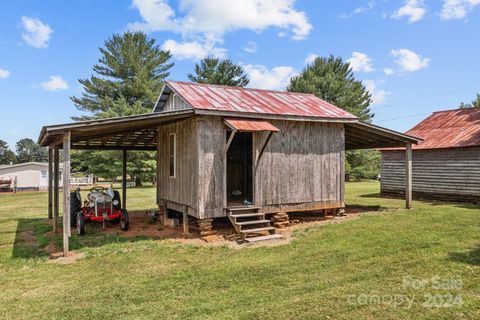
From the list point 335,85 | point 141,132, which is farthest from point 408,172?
point 335,85

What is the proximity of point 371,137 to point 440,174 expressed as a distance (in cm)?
603

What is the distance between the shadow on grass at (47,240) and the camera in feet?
26.5

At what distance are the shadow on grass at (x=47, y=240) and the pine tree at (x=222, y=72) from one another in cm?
2867

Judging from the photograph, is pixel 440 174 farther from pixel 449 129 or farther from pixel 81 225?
pixel 81 225

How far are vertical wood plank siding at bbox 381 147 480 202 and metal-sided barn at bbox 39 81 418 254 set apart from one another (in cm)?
454

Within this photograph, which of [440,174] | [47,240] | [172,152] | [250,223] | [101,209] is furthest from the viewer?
[440,174]

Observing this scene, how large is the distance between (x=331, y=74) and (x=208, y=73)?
14.0 m

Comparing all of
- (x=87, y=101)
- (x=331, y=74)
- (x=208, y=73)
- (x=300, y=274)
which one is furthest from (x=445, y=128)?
(x=87, y=101)

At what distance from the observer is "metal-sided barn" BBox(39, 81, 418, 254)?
9.21 m

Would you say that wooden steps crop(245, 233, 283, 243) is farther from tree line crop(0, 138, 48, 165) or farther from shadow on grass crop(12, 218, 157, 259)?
tree line crop(0, 138, 48, 165)

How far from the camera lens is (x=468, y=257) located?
6.46 meters

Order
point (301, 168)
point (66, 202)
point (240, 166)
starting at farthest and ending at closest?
point (240, 166), point (301, 168), point (66, 202)

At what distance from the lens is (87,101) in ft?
110

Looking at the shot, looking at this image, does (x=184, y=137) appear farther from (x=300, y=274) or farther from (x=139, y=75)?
(x=139, y=75)
